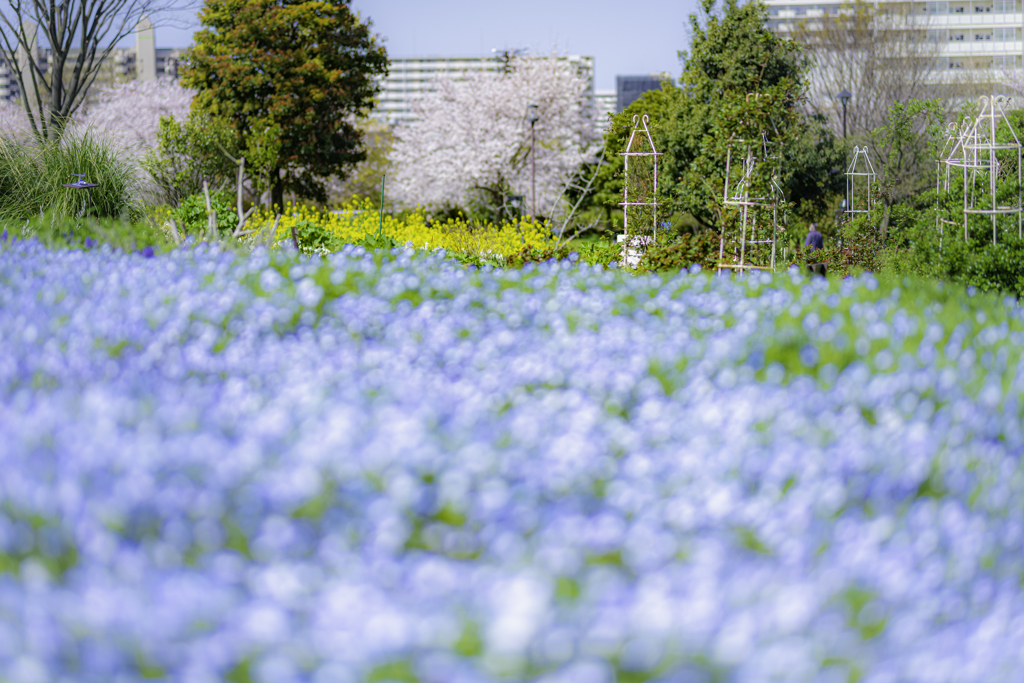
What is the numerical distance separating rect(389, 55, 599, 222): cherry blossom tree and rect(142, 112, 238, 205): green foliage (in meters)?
7.39

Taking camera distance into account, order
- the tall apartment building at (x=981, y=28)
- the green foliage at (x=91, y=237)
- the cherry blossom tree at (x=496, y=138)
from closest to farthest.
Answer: the green foliage at (x=91, y=237) < the cherry blossom tree at (x=496, y=138) < the tall apartment building at (x=981, y=28)

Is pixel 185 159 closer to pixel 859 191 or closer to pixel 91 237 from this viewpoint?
pixel 91 237

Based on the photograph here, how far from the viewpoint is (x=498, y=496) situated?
1857 millimetres

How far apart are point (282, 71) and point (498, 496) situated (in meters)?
24.2

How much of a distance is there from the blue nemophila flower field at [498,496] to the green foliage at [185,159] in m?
15.5

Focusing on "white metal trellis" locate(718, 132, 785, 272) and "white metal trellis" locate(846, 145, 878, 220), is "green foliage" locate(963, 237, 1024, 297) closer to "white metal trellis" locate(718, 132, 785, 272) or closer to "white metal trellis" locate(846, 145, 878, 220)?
"white metal trellis" locate(718, 132, 785, 272)

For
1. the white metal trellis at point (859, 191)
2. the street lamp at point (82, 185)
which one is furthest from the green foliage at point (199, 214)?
the white metal trellis at point (859, 191)

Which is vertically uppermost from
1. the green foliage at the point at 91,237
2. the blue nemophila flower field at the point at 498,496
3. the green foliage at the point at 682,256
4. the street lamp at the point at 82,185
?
the street lamp at the point at 82,185

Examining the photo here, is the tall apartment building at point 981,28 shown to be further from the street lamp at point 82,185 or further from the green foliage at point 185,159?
the street lamp at point 82,185

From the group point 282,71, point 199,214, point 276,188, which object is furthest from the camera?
point 276,188

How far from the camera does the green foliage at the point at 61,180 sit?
347 inches

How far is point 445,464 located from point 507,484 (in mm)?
162

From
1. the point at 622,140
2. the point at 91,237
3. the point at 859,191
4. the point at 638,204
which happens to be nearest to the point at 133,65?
the point at 622,140

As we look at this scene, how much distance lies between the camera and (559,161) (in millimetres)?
25719
